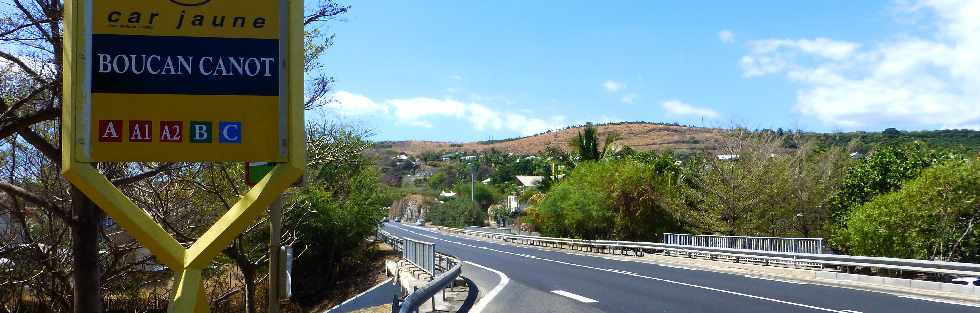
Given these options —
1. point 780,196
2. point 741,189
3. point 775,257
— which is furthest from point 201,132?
point 741,189

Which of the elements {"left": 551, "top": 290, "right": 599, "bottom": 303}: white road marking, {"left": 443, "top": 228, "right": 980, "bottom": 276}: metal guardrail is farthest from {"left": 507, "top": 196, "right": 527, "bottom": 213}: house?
{"left": 551, "top": 290, "right": 599, "bottom": 303}: white road marking

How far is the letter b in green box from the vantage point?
5.43 metres

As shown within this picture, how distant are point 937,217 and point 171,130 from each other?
27.4 meters

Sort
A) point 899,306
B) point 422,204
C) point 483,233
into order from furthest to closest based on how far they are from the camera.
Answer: point 422,204
point 483,233
point 899,306

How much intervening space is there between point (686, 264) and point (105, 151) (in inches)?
1103

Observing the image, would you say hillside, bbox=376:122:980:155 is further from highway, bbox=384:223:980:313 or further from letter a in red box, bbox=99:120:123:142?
letter a in red box, bbox=99:120:123:142

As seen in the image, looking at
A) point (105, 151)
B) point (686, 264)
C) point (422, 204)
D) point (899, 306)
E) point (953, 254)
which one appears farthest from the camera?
point (422, 204)

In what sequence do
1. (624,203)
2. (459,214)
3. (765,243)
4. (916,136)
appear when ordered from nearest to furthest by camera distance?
(765,243) → (624,203) → (459,214) → (916,136)

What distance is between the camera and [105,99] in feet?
17.6

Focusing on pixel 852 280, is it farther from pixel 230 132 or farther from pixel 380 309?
pixel 230 132

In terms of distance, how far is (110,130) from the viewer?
Result: 537 centimetres

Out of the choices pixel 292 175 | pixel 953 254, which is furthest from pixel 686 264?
pixel 292 175

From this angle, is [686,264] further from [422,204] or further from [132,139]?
[422,204]

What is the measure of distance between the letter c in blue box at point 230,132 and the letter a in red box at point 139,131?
0.44 meters
